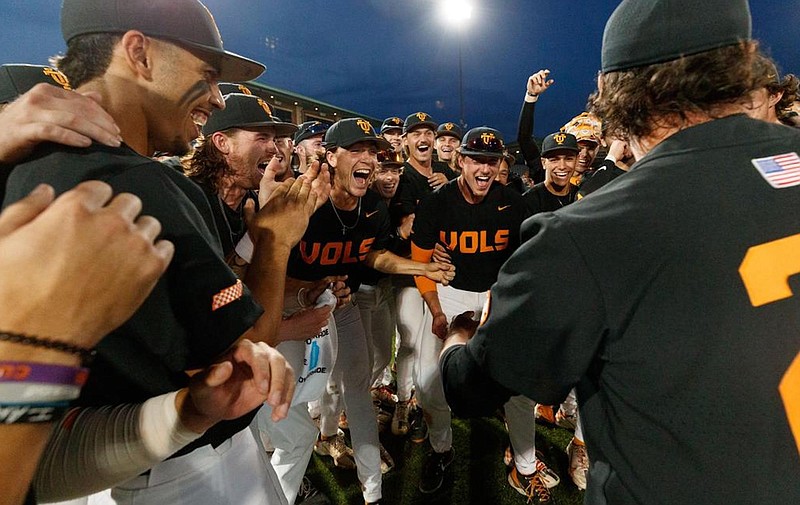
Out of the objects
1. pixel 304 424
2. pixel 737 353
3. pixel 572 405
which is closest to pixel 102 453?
pixel 737 353

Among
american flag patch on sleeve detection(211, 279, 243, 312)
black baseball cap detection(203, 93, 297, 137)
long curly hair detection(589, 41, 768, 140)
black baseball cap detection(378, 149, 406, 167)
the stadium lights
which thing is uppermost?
the stadium lights

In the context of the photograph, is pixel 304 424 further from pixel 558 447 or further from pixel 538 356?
pixel 558 447

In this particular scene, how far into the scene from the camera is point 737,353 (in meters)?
0.88

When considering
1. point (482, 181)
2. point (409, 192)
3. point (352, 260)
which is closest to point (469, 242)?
point (482, 181)

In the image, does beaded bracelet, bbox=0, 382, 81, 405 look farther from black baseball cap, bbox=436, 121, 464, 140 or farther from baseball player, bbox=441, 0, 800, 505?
black baseball cap, bbox=436, 121, 464, 140

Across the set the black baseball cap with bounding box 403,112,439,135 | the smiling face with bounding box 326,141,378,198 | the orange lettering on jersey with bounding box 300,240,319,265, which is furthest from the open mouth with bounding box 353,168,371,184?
the black baseball cap with bounding box 403,112,439,135

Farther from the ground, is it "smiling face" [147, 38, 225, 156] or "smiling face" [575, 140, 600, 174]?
"smiling face" [575, 140, 600, 174]

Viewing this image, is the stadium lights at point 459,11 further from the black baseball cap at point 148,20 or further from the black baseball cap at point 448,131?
the black baseball cap at point 148,20

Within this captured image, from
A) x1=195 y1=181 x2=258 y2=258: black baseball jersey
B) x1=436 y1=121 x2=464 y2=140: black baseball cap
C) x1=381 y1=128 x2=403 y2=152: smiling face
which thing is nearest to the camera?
x1=195 y1=181 x2=258 y2=258: black baseball jersey

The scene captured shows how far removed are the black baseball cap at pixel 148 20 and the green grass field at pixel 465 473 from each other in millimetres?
3206

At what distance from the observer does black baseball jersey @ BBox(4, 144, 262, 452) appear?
93 cm

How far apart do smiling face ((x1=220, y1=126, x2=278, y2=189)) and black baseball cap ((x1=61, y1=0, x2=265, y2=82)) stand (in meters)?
1.65

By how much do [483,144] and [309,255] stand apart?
1879mm

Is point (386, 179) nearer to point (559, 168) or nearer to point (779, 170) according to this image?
point (559, 168)
